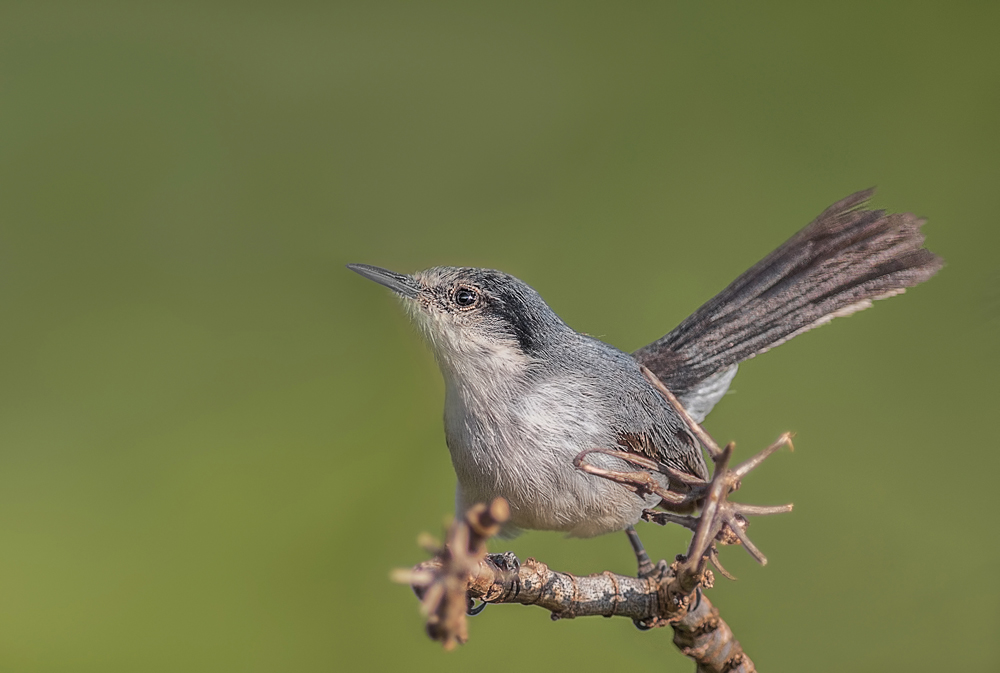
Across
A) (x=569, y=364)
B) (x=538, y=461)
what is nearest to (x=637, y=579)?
(x=538, y=461)

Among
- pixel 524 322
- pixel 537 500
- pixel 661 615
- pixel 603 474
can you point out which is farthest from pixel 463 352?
pixel 603 474

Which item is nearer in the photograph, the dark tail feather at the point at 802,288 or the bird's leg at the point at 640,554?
the dark tail feather at the point at 802,288

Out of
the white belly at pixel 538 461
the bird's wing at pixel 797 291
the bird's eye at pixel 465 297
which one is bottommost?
the white belly at pixel 538 461

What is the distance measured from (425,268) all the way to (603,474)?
0.68 metres

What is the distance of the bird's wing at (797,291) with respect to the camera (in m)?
1.14

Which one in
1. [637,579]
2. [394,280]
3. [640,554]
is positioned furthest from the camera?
[640,554]

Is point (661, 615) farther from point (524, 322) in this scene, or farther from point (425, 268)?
point (425, 268)

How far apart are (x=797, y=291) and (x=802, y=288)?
1cm

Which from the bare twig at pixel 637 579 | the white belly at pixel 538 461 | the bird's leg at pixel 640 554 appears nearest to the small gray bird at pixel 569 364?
the white belly at pixel 538 461

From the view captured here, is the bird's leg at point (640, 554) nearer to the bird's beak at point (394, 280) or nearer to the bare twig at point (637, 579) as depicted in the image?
the bare twig at point (637, 579)

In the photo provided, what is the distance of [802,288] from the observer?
4.17ft

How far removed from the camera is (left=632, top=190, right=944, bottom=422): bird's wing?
114 cm

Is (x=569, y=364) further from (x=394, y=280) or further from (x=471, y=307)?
(x=394, y=280)

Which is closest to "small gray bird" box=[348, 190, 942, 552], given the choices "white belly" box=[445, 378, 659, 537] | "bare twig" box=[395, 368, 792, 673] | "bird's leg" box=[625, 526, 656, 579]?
"white belly" box=[445, 378, 659, 537]
